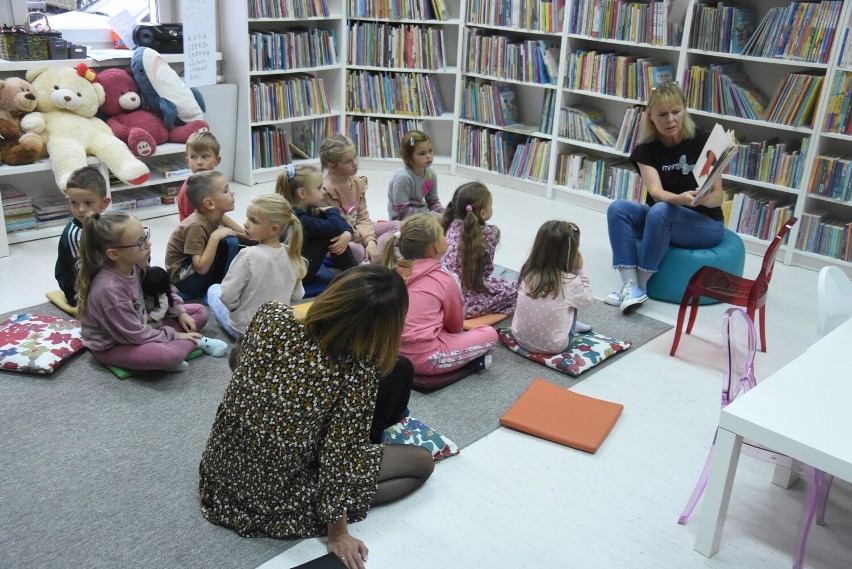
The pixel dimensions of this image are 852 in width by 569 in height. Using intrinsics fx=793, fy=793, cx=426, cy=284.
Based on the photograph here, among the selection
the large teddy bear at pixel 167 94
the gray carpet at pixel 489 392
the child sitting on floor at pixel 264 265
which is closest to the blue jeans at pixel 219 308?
the child sitting on floor at pixel 264 265

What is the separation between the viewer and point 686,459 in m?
2.69

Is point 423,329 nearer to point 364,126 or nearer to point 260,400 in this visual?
point 260,400

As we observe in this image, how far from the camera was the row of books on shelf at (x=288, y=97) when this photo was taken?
5418 mm

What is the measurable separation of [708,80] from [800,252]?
1.13 metres

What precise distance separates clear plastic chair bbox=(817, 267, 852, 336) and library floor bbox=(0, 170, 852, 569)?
511 millimetres

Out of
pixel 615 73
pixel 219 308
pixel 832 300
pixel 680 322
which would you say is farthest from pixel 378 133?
pixel 832 300

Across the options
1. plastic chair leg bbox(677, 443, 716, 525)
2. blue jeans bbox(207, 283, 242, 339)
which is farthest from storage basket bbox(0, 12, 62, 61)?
plastic chair leg bbox(677, 443, 716, 525)

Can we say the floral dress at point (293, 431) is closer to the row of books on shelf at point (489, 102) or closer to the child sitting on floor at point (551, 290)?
the child sitting on floor at point (551, 290)

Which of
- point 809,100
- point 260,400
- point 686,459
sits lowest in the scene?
point 686,459

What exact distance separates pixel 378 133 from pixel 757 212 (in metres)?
2.73

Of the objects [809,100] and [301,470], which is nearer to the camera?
[301,470]

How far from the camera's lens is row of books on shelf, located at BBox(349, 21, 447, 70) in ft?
18.7

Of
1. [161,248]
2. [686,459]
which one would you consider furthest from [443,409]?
[161,248]

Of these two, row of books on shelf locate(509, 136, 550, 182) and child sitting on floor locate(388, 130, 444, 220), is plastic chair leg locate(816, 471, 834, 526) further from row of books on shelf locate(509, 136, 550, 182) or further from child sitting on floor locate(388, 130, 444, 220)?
row of books on shelf locate(509, 136, 550, 182)
